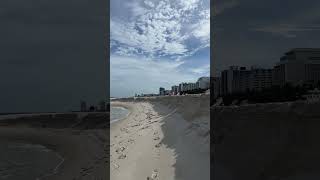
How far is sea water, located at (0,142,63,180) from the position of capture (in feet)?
35.8

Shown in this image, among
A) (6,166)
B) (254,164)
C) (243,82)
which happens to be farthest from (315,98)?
(6,166)

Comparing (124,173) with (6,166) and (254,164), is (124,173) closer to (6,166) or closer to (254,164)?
(254,164)

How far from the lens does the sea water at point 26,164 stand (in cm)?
1093

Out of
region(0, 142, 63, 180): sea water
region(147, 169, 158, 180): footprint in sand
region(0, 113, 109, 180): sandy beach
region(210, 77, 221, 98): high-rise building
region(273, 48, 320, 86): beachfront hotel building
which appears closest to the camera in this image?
region(147, 169, 158, 180): footprint in sand

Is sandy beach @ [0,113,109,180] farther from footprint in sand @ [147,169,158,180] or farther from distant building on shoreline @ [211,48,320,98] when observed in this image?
distant building on shoreline @ [211,48,320,98]

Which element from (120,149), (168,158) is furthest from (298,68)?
(120,149)

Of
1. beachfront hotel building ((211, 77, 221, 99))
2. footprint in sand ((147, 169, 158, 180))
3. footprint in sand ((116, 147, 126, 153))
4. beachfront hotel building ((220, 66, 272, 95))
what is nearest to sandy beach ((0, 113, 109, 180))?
footprint in sand ((116, 147, 126, 153))

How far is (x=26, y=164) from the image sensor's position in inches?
502

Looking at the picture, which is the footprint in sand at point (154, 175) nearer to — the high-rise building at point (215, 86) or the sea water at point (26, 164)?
the sea water at point (26, 164)

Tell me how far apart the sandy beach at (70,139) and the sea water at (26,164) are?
0.24 m

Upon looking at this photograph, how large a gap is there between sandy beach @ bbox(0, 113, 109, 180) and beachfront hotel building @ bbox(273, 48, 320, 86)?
190 inches

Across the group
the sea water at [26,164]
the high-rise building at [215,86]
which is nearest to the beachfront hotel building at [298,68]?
the high-rise building at [215,86]

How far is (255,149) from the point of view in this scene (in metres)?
7.11

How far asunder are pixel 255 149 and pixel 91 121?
1232cm
